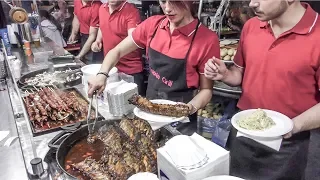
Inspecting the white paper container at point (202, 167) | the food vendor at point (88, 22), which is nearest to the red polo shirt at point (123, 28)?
the food vendor at point (88, 22)

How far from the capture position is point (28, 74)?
10.5 feet

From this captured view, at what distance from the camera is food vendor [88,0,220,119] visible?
236 cm

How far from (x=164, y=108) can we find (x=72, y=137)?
23.1 inches

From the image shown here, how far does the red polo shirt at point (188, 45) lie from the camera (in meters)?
2.39

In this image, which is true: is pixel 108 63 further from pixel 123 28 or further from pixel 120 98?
pixel 123 28

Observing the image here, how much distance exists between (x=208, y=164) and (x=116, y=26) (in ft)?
10.2

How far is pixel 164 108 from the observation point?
181cm

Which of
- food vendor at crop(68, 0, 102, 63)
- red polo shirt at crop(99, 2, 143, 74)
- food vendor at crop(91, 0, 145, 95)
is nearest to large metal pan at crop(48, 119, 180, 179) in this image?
food vendor at crop(91, 0, 145, 95)

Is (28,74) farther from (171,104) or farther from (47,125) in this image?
(171,104)

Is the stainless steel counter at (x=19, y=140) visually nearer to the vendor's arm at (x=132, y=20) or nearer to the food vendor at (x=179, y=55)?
the food vendor at (x=179, y=55)

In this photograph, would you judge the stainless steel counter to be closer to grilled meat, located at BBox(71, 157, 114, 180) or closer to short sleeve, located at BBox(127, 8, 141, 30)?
grilled meat, located at BBox(71, 157, 114, 180)

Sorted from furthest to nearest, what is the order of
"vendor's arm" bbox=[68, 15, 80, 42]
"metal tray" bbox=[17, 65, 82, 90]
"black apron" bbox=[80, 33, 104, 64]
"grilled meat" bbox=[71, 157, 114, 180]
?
"vendor's arm" bbox=[68, 15, 80, 42], "black apron" bbox=[80, 33, 104, 64], "metal tray" bbox=[17, 65, 82, 90], "grilled meat" bbox=[71, 157, 114, 180]

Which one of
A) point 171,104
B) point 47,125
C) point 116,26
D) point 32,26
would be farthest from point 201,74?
point 32,26

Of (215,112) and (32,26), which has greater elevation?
(32,26)
